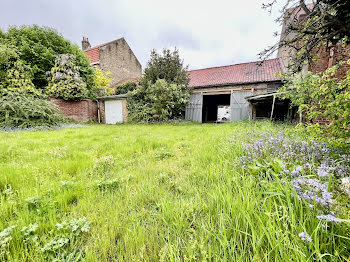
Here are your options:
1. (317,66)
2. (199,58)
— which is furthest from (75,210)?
(199,58)

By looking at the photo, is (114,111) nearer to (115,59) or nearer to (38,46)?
(38,46)

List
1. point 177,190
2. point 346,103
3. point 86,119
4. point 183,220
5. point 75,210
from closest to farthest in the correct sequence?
point 183,220 < point 75,210 < point 346,103 < point 177,190 < point 86,119

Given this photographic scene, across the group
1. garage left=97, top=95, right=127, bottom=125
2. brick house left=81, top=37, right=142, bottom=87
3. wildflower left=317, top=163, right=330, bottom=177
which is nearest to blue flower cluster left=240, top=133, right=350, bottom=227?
wildflower left=317, top=163, right=330, bottom=177

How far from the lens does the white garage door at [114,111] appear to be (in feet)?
41.1

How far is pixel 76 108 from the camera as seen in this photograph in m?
11.3

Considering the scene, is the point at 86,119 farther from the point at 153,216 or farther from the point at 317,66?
the point at 317,66

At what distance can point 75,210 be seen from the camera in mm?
1325

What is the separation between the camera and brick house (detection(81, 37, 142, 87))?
674 inches

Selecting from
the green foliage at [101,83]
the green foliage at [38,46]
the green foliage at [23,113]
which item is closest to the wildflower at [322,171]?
the green foliage at [23,113]

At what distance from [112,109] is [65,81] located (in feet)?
12.3

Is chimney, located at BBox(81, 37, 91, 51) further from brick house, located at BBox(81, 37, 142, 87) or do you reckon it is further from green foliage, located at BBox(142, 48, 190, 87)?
green foliage, located at BBox(142, 48, 190, 87)

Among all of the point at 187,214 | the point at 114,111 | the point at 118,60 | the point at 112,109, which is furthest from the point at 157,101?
the point at 118,60

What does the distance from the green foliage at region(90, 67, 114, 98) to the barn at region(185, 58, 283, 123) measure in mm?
9077

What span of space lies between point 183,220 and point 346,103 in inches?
75.8
